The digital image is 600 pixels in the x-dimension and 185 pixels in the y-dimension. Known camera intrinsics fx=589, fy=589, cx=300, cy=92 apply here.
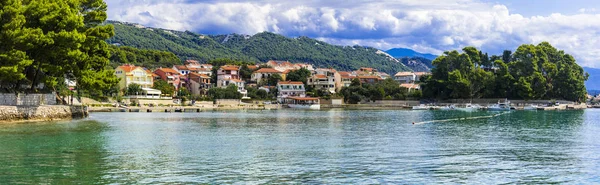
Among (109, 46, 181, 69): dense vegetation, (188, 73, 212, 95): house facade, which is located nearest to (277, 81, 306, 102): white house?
(188, 73, 212, 95): house facade

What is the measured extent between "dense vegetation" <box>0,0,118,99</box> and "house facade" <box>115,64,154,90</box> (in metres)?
47.3

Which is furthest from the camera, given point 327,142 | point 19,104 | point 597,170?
point 19,104

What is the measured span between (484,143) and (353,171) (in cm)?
1202

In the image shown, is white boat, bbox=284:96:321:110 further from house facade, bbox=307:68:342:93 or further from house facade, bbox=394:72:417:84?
house facade, bbox=394:72:417:84

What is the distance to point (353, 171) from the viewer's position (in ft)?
55.4

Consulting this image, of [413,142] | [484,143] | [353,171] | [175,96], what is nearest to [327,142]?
[413,142]

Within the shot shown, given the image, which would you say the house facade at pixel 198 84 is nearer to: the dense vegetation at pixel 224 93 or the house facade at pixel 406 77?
the dense vegetation at pixel 224 93

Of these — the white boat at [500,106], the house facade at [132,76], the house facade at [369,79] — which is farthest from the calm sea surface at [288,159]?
the house facade at [369,79]

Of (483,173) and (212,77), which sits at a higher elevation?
(212,77)

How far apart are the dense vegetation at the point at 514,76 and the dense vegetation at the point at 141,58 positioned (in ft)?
195

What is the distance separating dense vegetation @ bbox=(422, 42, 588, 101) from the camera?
90562mm

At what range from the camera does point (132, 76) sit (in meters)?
91.3

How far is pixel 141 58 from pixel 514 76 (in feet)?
260

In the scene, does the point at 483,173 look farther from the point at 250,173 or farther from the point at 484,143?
the point at 484,143
